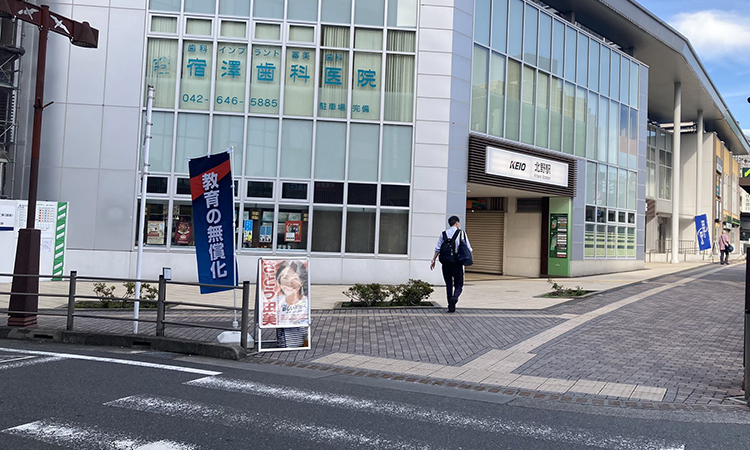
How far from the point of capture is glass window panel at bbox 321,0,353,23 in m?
18.1

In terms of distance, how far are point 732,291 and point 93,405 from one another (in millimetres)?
16995

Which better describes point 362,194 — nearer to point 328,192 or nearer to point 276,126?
point 328,192

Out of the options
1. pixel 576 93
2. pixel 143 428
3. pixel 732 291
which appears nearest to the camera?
pixel 143 428

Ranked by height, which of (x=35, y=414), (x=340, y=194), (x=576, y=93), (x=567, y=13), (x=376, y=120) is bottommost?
(x=35, y=414)

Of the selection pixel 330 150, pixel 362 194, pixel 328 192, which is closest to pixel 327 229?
pixel 328 192

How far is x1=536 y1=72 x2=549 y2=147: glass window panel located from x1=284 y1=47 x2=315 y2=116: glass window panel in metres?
8.41

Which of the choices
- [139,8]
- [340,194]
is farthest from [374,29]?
[139,8]

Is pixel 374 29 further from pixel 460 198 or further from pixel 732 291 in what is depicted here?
pixel 732 291

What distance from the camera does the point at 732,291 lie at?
670 inches

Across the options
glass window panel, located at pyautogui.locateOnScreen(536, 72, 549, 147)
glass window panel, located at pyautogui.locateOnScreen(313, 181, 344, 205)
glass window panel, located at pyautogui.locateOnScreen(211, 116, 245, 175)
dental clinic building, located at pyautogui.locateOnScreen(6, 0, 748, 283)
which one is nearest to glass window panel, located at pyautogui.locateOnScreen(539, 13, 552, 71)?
glass window panel, located at pyautogui.locateOnScreen(536, 72, 549, 147)

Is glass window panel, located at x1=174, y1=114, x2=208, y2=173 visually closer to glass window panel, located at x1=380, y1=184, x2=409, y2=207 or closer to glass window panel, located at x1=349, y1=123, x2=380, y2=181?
glass window panel, located at x1=349, y1=123, x2=380, y2=181

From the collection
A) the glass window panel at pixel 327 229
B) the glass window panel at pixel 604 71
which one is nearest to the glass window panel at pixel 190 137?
the glass window panel at pixel 327 229

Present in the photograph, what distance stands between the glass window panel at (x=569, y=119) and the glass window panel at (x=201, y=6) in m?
13.0

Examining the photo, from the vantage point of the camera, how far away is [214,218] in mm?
8883
